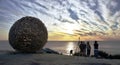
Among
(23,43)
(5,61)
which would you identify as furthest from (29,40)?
(5,61)

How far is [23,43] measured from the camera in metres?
23.8

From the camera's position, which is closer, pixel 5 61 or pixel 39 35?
pixel 5 61

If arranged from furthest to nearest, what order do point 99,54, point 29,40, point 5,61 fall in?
point 99,54 < point 29,40 < point 5,61

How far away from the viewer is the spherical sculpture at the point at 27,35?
23.6 meters

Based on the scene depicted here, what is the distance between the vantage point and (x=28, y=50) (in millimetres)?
24203

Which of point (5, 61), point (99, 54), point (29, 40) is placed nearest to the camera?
point (5, 61)

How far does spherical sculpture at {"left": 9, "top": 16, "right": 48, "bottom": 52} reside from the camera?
23.6 meters

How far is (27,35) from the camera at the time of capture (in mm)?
23562

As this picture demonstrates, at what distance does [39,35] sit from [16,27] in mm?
1885

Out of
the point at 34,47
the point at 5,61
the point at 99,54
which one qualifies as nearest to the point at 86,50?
the point at 99,54

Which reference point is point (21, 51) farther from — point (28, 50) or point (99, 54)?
point (99, 54)

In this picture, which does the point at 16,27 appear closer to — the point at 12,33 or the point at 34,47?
the point at 12,33

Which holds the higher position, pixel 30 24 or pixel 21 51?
pixel 30 24

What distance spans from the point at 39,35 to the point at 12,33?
2.13m
